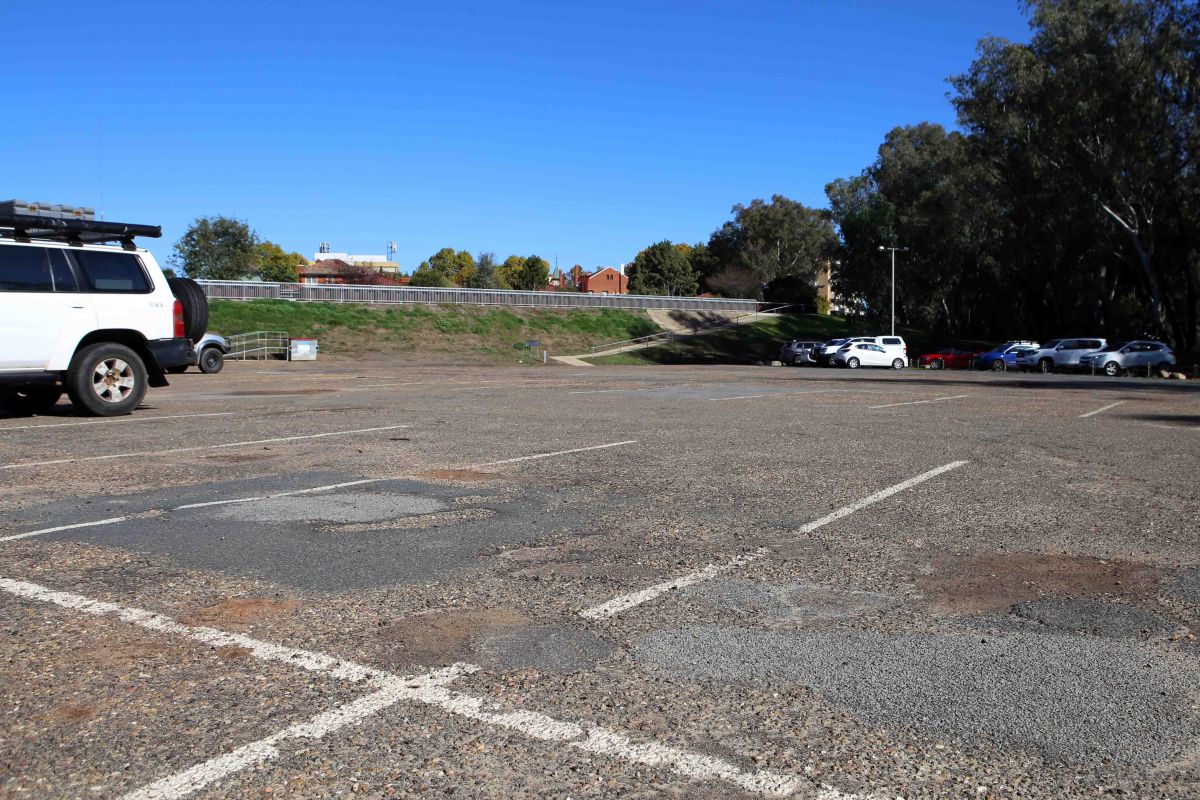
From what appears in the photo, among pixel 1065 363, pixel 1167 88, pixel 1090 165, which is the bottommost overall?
pixel 1065 363

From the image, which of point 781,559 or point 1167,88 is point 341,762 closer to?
point 781,559

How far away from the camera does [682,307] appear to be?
85.2 metres

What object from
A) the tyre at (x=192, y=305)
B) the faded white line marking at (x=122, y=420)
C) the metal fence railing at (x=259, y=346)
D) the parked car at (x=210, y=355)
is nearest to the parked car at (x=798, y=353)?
the metal fence railing at (x=259, y=346)

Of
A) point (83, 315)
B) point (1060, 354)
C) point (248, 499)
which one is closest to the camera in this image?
point (248, 499)

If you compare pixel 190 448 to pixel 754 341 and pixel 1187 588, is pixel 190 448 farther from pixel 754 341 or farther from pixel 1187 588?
pixel 754 341

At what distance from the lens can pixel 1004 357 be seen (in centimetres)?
5197

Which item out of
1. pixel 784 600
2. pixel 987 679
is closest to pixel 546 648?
pixel 784 600

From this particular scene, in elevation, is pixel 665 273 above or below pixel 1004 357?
above

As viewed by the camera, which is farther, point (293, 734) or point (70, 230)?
point (70, 230)

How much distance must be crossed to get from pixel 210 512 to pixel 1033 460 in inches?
322

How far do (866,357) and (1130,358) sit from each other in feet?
37.6

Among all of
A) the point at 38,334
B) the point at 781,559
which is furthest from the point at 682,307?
the point at 781,559

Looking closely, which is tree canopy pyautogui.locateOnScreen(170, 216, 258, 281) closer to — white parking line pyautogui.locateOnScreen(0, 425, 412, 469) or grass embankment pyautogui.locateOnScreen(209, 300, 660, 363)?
grass embankment pyautogui.locateOnScreen(209, 300, 660, 363)

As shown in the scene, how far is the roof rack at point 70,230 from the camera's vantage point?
12.8 meters
